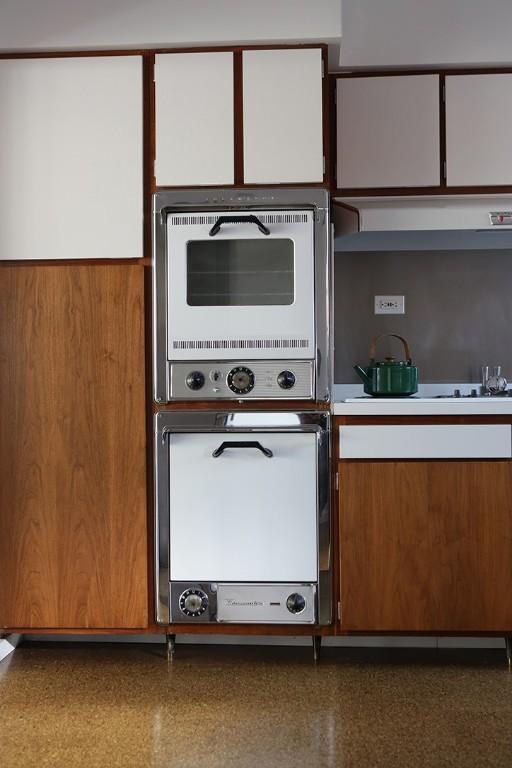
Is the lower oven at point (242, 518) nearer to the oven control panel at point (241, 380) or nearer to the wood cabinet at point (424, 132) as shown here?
the oven control panel at point (241, 380)

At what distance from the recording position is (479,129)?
115 inches

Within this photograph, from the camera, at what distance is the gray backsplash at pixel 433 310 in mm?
3305

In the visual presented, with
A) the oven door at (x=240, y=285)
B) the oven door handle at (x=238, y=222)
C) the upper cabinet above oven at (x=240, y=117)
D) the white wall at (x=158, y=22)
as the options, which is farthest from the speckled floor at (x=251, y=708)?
the white wall at (x=158, y=22)

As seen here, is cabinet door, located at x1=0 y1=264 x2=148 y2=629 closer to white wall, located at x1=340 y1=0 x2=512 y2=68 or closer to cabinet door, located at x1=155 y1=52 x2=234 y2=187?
cabinet door, located at x1=155 y1=52 x2=234 y2=187

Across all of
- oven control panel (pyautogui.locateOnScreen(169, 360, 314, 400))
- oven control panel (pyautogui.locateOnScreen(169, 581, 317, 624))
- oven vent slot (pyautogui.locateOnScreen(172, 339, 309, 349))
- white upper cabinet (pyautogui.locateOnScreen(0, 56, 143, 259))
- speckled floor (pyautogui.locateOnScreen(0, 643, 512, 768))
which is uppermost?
white upper cabinet (pyautogui.locateOnScreen(0, 56, 143, 259))

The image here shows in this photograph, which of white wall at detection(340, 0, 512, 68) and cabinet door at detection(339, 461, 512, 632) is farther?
white wall at detection(340, 0, 512, 68)

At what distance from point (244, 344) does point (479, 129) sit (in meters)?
1.22

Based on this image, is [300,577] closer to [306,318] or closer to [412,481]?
[412,481]

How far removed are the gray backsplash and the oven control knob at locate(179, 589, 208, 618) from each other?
3.73 ft

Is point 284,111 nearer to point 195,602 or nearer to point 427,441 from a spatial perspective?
point 427,441

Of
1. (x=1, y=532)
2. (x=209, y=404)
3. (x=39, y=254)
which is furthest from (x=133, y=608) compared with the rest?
(x=39, y=254)

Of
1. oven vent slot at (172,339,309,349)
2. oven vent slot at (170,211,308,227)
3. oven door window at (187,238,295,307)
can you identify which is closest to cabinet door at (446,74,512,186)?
oven vent slot at (170,211,308,227)

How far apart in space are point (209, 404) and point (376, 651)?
1.08 metres

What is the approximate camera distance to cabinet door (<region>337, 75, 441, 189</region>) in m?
2.93
